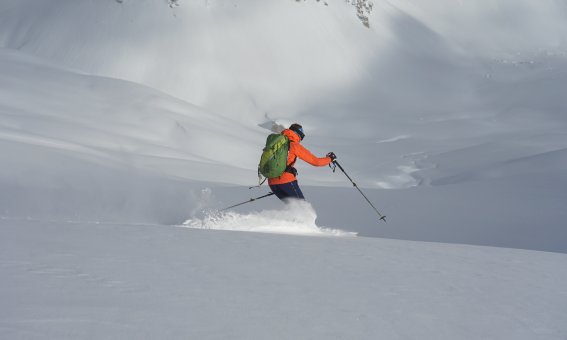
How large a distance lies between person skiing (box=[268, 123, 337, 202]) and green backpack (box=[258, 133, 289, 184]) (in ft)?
0.50

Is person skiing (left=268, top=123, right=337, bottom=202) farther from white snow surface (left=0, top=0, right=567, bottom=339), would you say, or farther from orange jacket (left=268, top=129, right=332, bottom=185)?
white snow surface (left=0, top=0, right=567, bottom=339)

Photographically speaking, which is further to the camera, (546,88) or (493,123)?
(546,88)

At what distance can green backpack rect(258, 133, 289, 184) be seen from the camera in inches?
330

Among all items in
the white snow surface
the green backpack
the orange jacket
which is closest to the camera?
the white snow surface

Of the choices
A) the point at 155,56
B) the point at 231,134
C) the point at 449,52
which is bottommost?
the point at 231,134

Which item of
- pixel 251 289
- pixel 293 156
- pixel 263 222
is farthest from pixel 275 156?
pixel 251 289

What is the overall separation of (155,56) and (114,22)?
5.62m

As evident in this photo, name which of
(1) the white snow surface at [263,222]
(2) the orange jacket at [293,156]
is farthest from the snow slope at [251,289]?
(2) the orange jacket at [293,156]

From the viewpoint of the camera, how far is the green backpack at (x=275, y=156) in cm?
838

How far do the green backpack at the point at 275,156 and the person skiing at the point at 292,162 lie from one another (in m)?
0.15

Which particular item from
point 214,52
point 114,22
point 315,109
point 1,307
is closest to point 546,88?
point 315,109

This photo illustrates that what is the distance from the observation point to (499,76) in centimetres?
4866

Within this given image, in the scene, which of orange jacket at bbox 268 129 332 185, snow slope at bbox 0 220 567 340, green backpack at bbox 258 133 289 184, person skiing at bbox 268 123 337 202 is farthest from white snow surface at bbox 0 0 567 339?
green backpack at bbox 258 133 289 184

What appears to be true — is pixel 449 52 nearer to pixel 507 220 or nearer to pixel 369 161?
pixel 369 161
